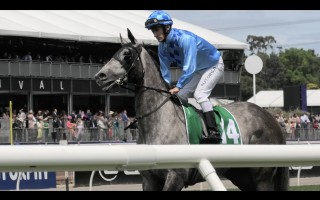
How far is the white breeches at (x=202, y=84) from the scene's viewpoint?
5.23m

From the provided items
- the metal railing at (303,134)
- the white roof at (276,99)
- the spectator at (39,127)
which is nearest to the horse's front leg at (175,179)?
the spectator at (39,127)

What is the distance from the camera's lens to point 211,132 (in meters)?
4.86

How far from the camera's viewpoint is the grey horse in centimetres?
435

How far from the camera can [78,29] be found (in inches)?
1141

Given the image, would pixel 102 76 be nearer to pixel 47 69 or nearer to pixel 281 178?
pixel 281 178

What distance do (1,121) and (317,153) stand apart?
49.1ft

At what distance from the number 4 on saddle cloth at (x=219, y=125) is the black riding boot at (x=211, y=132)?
4 centimetres

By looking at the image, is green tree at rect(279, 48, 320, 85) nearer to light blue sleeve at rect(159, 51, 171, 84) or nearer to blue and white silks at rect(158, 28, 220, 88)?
blue and white silks at rect(158, 28, 220, 88)

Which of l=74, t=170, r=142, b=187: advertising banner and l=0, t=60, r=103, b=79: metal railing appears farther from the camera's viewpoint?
l=0, t=60, r=103, b=79: metal railing

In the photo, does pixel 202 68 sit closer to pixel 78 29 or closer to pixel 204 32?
pixel 78 29

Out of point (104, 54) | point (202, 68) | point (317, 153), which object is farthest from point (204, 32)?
point (317, 153)

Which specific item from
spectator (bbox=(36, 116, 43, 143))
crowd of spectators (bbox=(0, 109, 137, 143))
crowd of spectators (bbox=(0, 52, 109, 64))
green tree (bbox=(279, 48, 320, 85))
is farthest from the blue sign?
green tree (bbox=(279, 48, 320, 85))

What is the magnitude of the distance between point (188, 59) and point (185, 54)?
0.06 metres

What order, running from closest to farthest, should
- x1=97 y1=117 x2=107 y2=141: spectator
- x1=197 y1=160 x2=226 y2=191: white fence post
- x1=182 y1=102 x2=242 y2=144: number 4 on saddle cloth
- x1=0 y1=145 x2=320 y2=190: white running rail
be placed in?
x1=0 y1=145 x2=320 y2=190: white running rail → x1=197 y1=160 x2=226 y2=191: white fence post → x1=182 y1=102 x2=242 y2=144: number 4 on saddle cloth → x1=97 y1=117 x2=107 y2=141: spectator
